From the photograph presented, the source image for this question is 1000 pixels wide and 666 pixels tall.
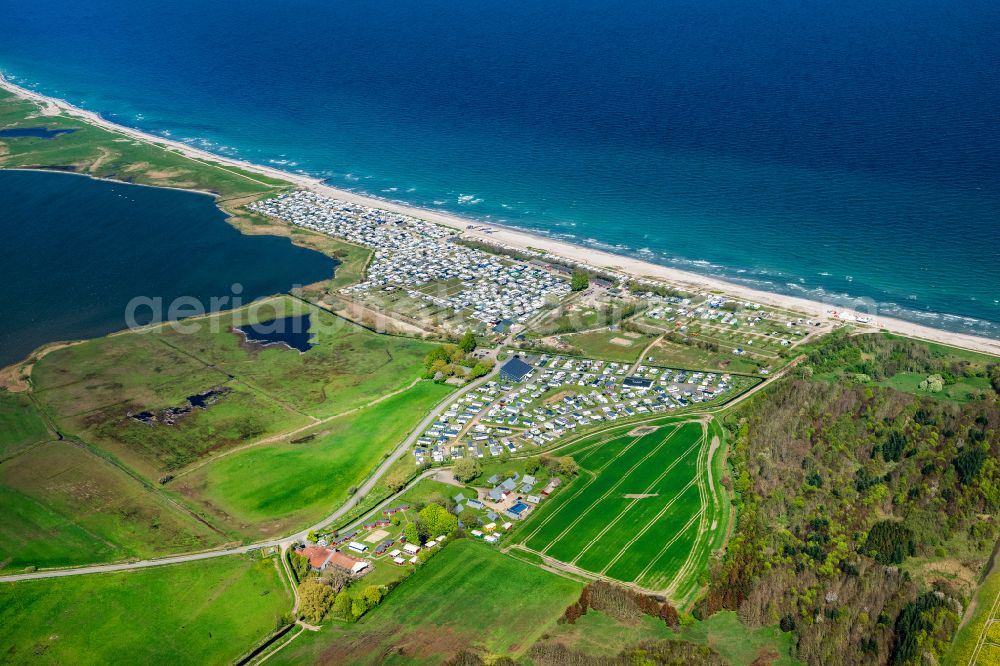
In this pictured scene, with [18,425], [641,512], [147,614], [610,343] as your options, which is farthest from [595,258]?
[147,614]

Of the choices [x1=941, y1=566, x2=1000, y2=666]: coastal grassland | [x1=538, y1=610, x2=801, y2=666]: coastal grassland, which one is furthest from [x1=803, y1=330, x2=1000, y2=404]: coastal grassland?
[x1=538, y1=610, x2=801, y2=666]: coastal grassland

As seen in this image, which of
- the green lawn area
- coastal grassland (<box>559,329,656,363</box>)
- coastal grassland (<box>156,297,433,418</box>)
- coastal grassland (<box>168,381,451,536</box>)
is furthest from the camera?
coastal grassland (<box>559,329,656,363</box>)

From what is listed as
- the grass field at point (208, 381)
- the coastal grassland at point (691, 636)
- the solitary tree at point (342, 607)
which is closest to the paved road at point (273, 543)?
the solitary tree at point (342, 607)

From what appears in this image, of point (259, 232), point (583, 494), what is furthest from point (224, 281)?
point (583, 494)

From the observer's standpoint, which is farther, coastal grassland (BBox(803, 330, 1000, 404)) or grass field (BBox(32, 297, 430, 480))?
coastal grassland (BBox(803, 330, 1000, 404))

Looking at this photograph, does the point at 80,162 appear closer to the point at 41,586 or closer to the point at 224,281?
the point at 224,281

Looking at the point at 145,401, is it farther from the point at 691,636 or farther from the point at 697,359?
the point at 691,636

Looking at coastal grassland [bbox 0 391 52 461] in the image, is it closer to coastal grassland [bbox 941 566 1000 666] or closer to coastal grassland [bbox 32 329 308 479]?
coastal grassland [bbox 32 329 308 479]
